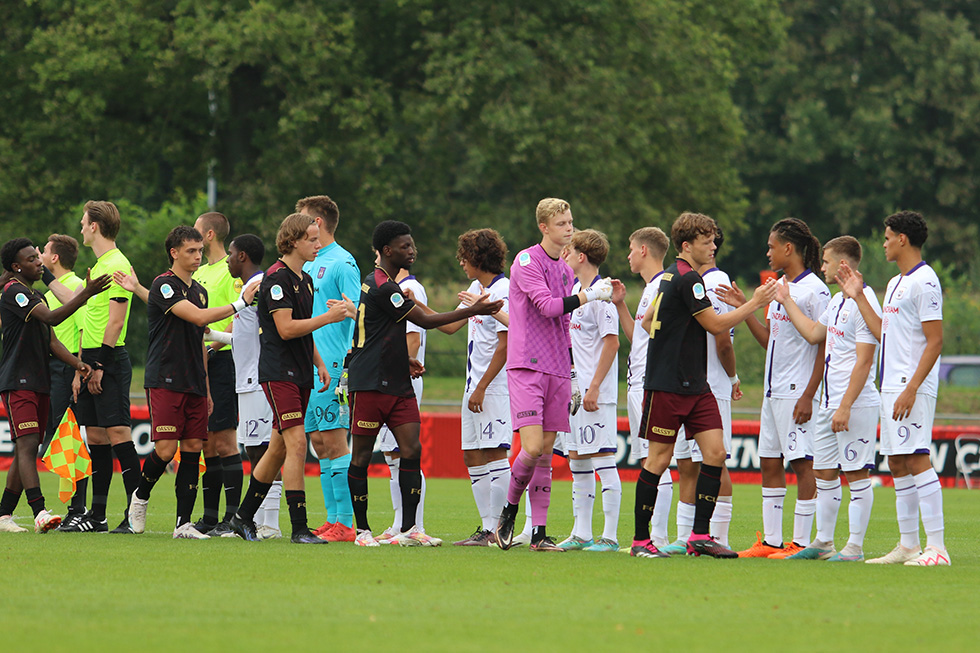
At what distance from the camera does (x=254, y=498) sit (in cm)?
998

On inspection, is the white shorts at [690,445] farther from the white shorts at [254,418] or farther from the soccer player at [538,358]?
the white shorts at [254,418]

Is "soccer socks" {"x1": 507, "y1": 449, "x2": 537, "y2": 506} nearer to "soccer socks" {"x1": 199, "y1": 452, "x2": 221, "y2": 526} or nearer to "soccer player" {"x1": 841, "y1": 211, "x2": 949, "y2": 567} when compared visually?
"soccer player" {"x1": 841, "y1": 211, "x2": 949, "y2": 567}

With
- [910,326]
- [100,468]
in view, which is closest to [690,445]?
[910,326]

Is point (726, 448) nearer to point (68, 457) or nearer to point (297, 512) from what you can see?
point (297, 512)

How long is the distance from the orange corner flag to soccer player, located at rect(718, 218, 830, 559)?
5891mm

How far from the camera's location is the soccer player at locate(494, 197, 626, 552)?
9.29 metres

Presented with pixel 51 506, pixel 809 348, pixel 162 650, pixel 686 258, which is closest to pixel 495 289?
pixel 686 258

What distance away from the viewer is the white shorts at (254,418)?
10789 millimetres

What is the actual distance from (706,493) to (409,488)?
222 cm

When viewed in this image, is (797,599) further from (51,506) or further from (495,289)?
(51,506)

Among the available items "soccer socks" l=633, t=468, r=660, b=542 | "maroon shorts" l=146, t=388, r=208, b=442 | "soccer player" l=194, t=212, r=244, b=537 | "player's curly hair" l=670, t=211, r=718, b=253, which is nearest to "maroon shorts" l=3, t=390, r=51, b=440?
"maroon shorts" l=146, t=388, r=208, b=442

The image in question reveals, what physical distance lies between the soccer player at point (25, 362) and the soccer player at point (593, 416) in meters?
4.13

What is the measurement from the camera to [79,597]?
685 cm

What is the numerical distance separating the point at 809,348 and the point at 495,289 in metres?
2.45
